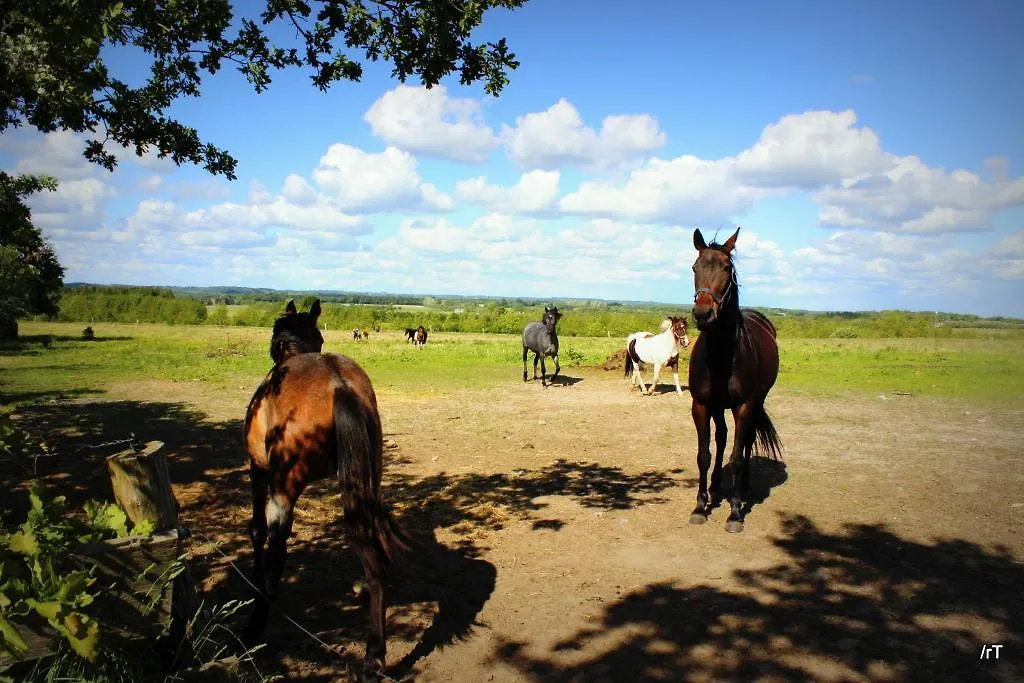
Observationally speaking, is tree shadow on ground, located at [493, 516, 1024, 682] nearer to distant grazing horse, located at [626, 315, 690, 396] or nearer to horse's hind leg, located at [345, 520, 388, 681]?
horse's hind leg, located at [345, 520, 388, 681]

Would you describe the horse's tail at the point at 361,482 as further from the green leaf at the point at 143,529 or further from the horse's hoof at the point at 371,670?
the green leaf at the point at 143,529

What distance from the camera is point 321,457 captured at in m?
4.14

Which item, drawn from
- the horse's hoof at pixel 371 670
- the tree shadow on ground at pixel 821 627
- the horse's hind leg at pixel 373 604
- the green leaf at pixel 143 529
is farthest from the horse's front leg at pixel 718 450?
the green leaf at pixel 143 529

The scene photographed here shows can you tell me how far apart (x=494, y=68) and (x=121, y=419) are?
11683 millimetres

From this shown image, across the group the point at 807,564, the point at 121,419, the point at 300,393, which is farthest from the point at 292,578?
the point at 121,419

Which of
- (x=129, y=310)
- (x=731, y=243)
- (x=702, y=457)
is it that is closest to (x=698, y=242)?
(x=731, y=243)

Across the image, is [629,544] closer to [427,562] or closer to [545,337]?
[427,562]

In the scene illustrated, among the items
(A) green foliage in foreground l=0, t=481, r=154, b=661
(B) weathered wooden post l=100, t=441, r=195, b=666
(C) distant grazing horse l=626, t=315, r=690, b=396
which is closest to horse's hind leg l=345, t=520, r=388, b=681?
(B) weathered wooden post l=100, t=441, r=195, b=666

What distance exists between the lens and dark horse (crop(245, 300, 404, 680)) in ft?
12.4

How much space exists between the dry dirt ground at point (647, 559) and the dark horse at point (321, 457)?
47 centimetres

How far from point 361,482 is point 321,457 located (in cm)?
49

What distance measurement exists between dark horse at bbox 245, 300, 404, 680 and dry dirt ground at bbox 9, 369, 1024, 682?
1.55 feet

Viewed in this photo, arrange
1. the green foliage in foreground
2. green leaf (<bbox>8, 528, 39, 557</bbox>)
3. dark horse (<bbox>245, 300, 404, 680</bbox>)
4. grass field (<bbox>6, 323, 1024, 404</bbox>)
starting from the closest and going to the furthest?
the green foliage in foreground
green leaf (<bbox>8, 528, 39, 557</bbox>)
dark horse (<bbox>245, 300, 404, 680</bbox>)
grass field (<bbox>6, 323, 1024, 404</bbox>)

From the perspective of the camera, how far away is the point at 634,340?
17609mm
